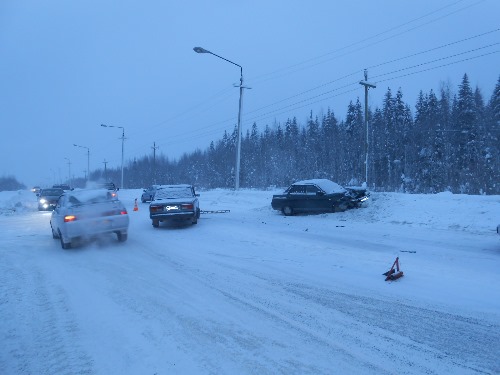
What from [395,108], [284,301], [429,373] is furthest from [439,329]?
[395,108]

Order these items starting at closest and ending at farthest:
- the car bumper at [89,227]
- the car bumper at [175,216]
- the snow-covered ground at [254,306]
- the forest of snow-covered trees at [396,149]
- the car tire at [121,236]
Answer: the snow-covered ground at [254,306] < the car bumper at [89,227] < the car tire at [121,236] < the car bumper at [175,216] < the forest of snow-covered trees at [396,149]

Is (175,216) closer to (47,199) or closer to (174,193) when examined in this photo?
(174,193)

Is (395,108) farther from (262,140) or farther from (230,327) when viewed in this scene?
(230,327)

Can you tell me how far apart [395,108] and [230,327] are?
223 ft

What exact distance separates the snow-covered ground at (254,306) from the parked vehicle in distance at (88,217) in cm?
53

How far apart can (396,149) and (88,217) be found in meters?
58.0

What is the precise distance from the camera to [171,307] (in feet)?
19.5

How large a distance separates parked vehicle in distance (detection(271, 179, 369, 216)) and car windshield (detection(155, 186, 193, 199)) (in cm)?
528

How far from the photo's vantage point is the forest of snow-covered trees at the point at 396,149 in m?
48.7

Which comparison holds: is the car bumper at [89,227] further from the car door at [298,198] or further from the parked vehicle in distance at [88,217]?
the car door at [298,198]

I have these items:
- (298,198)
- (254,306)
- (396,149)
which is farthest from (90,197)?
(396,149)

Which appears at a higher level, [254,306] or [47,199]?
[47,199]

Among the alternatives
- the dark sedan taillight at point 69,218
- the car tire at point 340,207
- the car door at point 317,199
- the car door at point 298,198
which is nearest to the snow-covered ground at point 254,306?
the dark sedan taillight at point 69,218

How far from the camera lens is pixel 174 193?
56.2ft
